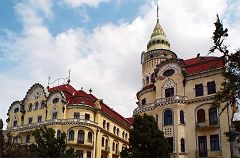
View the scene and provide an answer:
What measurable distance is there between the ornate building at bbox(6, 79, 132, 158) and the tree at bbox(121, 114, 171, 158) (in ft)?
60.5

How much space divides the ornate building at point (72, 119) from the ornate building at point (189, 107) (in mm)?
9426

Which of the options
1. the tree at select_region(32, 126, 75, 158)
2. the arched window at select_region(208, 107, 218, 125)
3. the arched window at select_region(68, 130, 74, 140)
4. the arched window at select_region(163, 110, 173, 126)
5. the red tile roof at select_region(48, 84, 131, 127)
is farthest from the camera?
the red tile roof at select_region(48, 84, 131, 127)

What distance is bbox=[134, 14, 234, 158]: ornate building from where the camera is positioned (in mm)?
40688

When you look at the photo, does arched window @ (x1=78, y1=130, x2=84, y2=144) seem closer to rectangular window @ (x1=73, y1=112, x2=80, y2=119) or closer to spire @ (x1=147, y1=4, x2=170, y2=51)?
rectangular window @ (x1=73, y1=112, x2=80, y2=119)

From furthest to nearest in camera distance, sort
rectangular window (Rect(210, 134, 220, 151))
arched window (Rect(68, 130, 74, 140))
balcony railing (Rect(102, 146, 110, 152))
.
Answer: balcony railing (Rect(102, 146, 110, 152)) < arched window (Rect(68, 130, 74, 140)) < rectangular window (Rect(210, 134, 220, 151))

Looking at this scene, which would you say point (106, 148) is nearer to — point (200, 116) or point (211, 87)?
point (200, 116)

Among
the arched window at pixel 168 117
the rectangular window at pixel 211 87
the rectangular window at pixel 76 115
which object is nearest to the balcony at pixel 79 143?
the rectangular window at pixel 76 115

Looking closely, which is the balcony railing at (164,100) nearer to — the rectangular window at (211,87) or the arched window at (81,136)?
the rectangular window at (211,87)

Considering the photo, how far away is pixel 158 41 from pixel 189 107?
16.7m

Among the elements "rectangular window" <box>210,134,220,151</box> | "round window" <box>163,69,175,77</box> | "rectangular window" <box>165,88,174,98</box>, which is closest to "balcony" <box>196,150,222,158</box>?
"rectangular window" <box>210,134,220,151</box>

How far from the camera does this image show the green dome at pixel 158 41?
5628 cm

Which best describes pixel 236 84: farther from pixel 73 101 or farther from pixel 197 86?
pixel 73 101

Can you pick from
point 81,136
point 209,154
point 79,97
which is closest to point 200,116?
point 209,154

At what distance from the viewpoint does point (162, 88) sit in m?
46.7
